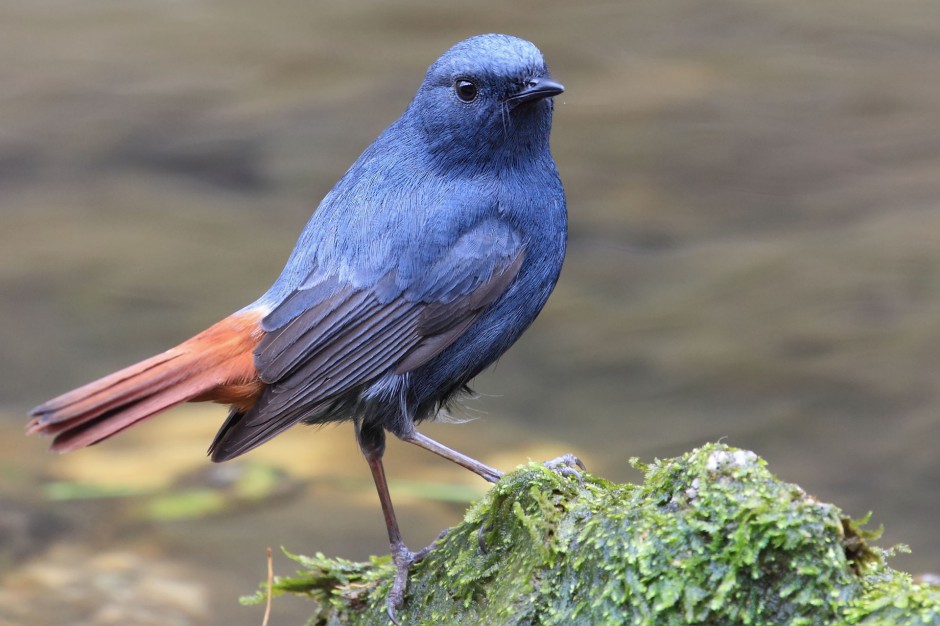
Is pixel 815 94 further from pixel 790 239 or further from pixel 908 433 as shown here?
pixel 908 433

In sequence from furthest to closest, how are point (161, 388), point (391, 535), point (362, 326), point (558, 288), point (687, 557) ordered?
point (558, 288) → point (362, 326) → point (391, 535) → point (161, 388) → point (687, 557)

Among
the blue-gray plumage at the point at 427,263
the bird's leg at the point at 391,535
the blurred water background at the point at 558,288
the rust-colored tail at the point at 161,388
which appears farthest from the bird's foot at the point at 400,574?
the blurred water background at the point at 558,288

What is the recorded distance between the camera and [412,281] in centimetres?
374

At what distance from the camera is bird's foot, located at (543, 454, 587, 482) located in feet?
10.6

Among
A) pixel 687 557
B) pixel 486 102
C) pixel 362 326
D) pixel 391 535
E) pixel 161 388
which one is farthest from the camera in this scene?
Answer: pixel 486 102

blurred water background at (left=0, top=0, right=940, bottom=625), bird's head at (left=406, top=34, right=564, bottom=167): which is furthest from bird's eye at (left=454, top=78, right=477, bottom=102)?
blurred water background at (left=0, top=0, right=940, bottom=625)

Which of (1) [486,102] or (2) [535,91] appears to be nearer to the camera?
(2) [535,91]

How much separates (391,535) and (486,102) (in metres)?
1.45

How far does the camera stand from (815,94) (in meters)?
9.95

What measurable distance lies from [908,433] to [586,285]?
271cm

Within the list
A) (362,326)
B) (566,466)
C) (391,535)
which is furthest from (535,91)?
(391,535)

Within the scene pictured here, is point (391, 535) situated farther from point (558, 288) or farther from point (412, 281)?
point (558, 288)

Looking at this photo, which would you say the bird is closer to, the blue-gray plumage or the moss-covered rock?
the blue-gray plumage

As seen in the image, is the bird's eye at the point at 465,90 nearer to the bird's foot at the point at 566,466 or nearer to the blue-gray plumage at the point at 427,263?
the blue-gray plumage at the point at 427,263
